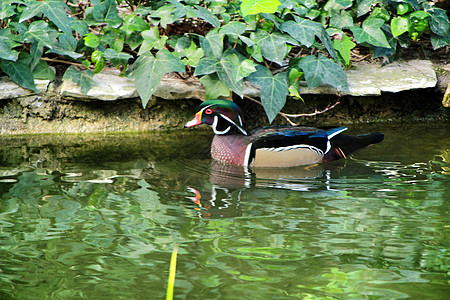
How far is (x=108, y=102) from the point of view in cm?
553

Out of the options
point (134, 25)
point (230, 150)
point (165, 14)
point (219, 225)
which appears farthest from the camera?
point (134, 25)

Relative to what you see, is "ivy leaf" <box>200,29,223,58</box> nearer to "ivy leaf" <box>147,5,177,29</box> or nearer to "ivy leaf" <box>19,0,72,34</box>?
"ivy leaf" <box>147,5,177,29</box>

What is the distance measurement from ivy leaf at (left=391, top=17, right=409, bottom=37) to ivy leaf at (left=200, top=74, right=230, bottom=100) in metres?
1.85

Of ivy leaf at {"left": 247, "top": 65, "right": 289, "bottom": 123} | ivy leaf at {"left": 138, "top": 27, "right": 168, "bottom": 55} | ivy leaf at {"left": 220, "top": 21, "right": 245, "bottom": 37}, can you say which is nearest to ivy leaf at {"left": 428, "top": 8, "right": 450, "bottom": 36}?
ivy leaf at {"left": 247, "top": 65, "right": 289, "bottom": 123}

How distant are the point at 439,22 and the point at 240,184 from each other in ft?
9.83

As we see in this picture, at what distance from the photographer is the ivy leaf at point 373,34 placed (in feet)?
17.6

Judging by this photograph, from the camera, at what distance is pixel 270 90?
480cm

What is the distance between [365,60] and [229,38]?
1874mm

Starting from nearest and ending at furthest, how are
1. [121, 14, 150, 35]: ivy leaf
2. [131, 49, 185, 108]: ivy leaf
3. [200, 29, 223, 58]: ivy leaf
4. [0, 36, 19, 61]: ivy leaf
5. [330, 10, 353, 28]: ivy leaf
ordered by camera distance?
[131, 49, 185, 108]: ivy leaf
[200, 29, 223, 58]: ivy leaf
[0, 36, 19, 61]: ivy leaf
[121, 14, 150, 35]: ivy leaf
[330, 10, 353, 28]: ivy leaf

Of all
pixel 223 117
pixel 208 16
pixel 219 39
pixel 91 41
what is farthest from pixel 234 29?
pixel 91 41

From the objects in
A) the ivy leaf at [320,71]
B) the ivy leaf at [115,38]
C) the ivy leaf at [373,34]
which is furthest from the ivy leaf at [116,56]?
the ivy leaf at [373,34]

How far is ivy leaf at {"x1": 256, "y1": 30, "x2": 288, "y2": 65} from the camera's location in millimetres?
4934

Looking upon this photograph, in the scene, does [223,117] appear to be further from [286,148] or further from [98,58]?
[98,58]

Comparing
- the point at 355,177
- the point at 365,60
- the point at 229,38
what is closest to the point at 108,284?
the point at 355,177
